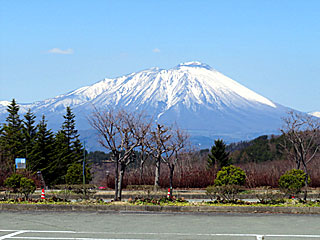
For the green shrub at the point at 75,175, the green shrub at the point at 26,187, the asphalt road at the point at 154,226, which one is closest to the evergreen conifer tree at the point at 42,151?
the green shrub at the point at 75,175

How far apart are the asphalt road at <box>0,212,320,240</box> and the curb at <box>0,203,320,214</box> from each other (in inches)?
30.0

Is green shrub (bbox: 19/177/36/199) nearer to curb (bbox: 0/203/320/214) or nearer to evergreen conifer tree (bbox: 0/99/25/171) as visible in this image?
curb (bbox: 0/203/320/214)

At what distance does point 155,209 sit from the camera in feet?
59.7

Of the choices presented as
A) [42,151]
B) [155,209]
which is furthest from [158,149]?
[42,151]

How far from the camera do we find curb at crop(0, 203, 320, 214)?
57.1ft

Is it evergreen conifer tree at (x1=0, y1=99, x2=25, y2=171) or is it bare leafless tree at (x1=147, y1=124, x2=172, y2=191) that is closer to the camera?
bare leafless tree at (x1=147, y1=124, x2=172, y2=191)

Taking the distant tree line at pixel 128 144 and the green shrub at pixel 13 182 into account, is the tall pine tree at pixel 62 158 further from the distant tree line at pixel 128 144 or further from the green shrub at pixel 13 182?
the green shrub at pixel 13 182

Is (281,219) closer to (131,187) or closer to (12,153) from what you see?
(131,187)

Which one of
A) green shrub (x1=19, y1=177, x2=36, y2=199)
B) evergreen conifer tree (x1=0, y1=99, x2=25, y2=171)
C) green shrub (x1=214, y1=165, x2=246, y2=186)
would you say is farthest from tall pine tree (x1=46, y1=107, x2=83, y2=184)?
green shrub (x1=19, y1=177, x2=36, y2=199)

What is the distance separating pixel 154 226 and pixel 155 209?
12.9ft

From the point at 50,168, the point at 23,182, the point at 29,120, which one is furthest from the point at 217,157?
the point at 23,182

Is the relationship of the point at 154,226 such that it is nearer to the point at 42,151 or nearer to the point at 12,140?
the point at 42,151

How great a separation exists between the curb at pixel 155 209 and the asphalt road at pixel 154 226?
762 millimetres

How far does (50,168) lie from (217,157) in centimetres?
1667
